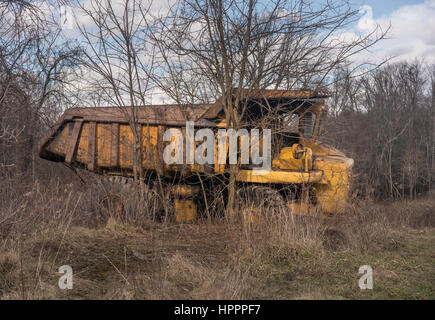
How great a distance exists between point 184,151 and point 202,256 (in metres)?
2.82

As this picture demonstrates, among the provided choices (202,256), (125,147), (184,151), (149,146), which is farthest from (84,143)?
(202,256)

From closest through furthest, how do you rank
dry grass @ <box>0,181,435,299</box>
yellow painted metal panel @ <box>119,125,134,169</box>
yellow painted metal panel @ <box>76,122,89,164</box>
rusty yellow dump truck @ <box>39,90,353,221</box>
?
dry grass @ <box>0,181,435,299</box> → rusty yellow dump truck @ <box>39,90,353,221</box> → yellow painted metal panel @ <box>119,125,134,169</box> → yellow painted metal panel @ <box>76,122,89,164</box>

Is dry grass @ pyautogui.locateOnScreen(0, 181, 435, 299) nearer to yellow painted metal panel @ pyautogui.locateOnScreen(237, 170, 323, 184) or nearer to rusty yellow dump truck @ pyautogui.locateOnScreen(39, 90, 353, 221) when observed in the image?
rusty yellow dump truck @ pyautogui.locateOnScreen(39, 90, 353, 221)

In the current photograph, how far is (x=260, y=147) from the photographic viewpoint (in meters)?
7.39

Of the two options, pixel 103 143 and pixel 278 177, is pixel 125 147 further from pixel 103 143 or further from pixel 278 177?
pixel 278 177

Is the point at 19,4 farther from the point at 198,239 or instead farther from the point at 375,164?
the point at 375,164

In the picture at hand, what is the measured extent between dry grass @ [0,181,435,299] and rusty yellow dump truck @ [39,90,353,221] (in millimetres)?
754

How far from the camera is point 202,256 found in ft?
15.5

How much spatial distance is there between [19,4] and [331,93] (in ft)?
15.0

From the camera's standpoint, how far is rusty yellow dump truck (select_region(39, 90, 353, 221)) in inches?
276

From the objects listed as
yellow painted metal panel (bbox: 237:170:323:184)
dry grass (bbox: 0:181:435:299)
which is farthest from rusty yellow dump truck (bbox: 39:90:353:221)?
dry grass (bbox: 0:181:435:299)

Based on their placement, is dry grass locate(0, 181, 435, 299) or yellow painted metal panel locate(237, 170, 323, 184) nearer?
dry grass locate(0, 181, 435, 299)
